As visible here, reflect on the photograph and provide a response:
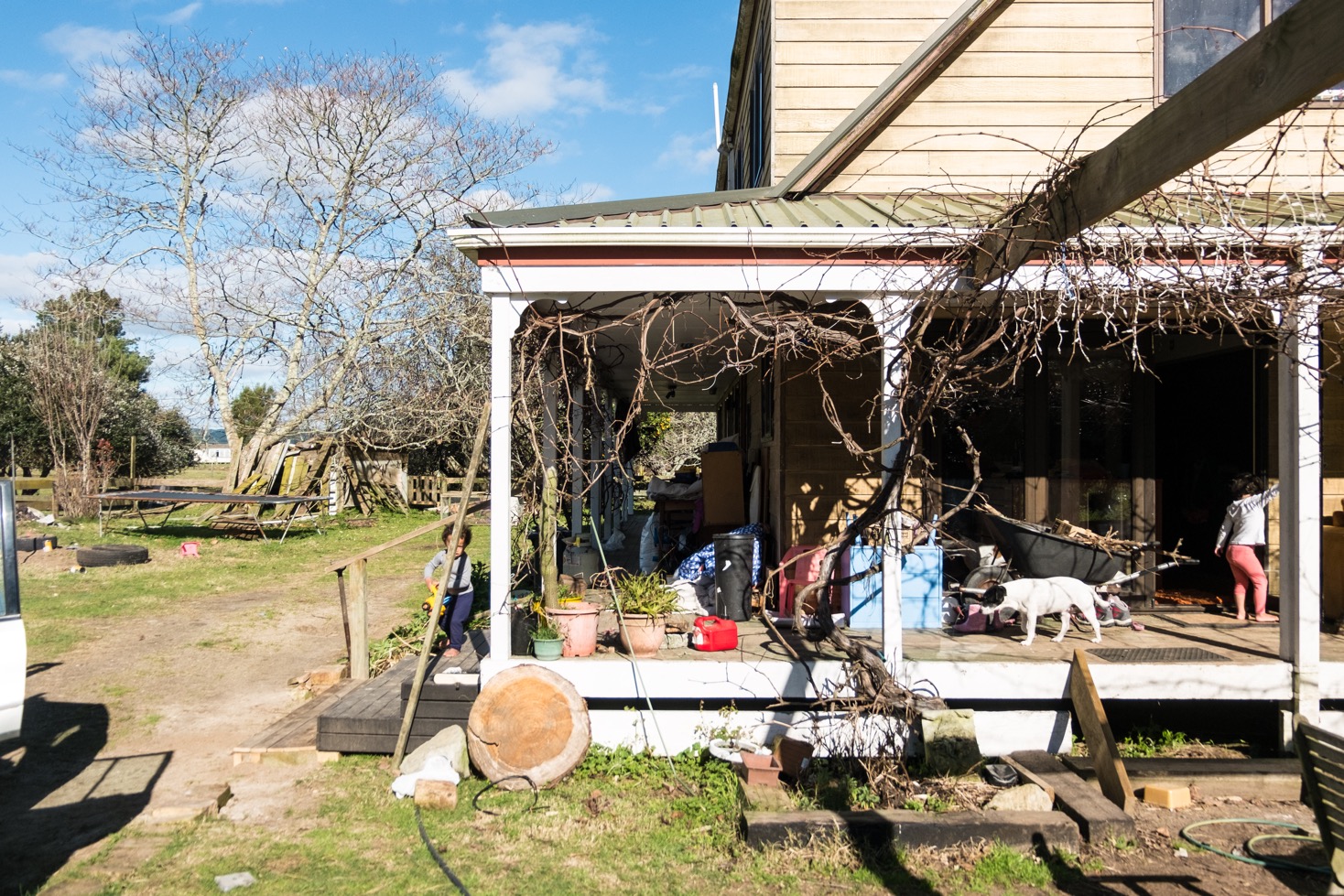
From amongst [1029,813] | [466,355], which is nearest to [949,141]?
[1029,813]

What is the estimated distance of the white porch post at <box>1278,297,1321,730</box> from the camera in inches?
215

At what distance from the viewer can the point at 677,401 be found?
17828 mm

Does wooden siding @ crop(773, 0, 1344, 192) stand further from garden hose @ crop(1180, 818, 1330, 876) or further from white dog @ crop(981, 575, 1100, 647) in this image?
garden hose @ crop(1180, 818, 1330, 876)

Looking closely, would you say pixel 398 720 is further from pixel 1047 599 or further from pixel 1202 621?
pixel 1202 621

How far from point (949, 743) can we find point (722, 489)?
4.95 m

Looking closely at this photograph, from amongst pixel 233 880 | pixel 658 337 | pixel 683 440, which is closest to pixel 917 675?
pixel 233 880

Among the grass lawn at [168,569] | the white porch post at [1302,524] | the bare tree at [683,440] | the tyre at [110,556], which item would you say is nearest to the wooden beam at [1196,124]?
the white porch post at [1302,524]

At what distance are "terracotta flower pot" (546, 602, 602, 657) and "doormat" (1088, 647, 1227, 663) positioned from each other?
314 cm

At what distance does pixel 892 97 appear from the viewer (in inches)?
320

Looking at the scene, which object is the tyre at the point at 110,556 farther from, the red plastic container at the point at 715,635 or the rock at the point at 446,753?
the red plastic container at the point at 715,635

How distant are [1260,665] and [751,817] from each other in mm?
3311

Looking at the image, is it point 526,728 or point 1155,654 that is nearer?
point 526,728

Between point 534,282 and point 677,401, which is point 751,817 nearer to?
point 534,282

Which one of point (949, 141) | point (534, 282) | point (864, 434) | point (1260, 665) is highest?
point (949, 141)
